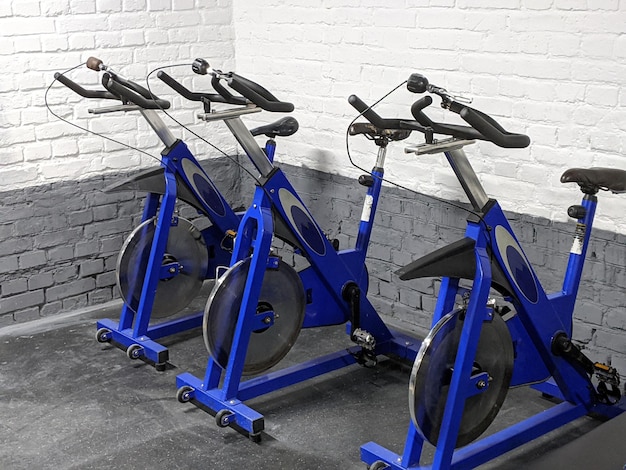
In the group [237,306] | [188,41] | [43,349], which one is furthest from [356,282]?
[188,41]

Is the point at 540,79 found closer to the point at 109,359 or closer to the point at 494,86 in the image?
the point at 494,86

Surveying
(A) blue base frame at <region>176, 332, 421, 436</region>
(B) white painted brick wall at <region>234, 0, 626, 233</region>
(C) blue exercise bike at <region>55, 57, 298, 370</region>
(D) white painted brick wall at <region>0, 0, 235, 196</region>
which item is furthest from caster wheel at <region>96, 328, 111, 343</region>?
(B) white painted brick wall at <region>234, 0, 626, 233</region>

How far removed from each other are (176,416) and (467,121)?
162 centimetres

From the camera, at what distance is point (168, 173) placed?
382 centimetres

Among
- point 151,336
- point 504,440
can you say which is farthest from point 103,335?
point 504,440

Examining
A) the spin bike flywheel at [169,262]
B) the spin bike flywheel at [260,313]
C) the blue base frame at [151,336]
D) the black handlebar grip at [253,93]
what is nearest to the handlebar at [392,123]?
the black handlebar grip at [253,93]

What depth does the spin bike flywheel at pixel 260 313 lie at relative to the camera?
326 cm

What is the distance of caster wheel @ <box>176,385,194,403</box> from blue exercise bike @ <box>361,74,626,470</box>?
82 centimetres

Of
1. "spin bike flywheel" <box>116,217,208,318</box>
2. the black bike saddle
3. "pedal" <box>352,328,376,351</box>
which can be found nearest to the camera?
the black bike saddle

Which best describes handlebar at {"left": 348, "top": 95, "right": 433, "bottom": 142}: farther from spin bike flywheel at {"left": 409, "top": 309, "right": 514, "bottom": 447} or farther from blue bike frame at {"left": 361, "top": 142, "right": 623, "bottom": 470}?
spin bike flywheel at {"left": 409, "top": 309, "right": 514, "bottom": 447}

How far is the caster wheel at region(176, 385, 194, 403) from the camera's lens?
10.9 ft

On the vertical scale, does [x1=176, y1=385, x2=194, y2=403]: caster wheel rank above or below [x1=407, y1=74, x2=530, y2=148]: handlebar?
below

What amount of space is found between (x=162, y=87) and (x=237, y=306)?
5.59 feet

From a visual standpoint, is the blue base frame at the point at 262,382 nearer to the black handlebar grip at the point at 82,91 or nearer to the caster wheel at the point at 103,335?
the caster wheel at the point at 103,335
